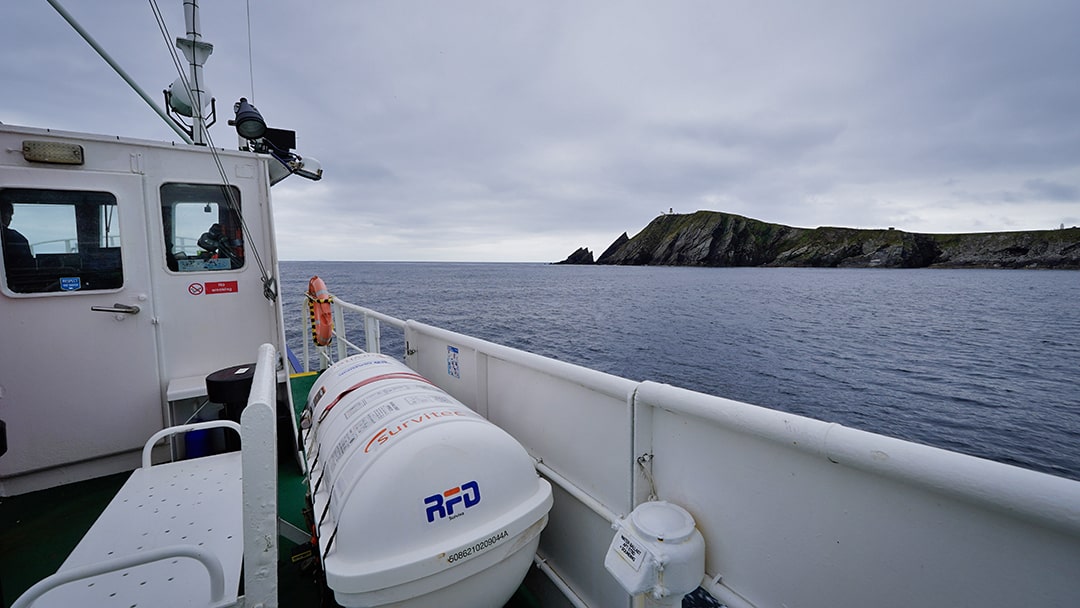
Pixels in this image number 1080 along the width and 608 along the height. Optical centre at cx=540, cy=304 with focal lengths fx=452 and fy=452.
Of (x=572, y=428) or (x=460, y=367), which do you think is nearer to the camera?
(x=572, y=428)

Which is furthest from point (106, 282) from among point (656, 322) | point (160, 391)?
point (656, 322)

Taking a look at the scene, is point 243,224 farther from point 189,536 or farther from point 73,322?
point 189,536

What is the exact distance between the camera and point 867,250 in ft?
337

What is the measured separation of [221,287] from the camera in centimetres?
409

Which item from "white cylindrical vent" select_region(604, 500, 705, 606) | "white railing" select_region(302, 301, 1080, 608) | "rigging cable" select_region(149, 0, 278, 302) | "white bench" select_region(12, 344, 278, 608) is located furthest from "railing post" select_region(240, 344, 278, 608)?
"rigging cable" select_region(149, 0, 278, 302)

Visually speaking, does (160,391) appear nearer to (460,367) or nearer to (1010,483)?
(460,367)

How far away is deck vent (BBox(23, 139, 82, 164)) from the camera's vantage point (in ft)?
10.6

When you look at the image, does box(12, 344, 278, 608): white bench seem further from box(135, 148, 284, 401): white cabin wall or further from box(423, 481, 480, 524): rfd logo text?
box(135, 148, 284, 401): white cabin wall

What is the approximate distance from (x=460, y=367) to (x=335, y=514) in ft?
5.70

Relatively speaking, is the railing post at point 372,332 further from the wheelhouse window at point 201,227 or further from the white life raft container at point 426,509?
the white life raft container at point 426,509

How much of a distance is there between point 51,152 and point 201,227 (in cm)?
100

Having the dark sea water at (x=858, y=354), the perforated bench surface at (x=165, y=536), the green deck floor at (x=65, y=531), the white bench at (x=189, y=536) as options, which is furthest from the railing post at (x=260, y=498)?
the dark sea water at (x=858, y=354)

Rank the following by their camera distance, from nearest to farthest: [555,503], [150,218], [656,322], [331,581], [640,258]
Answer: [331,581], [555,503], [150,218], [656,322], [640,258]

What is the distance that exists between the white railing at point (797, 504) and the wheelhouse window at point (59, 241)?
3737 millimetres
